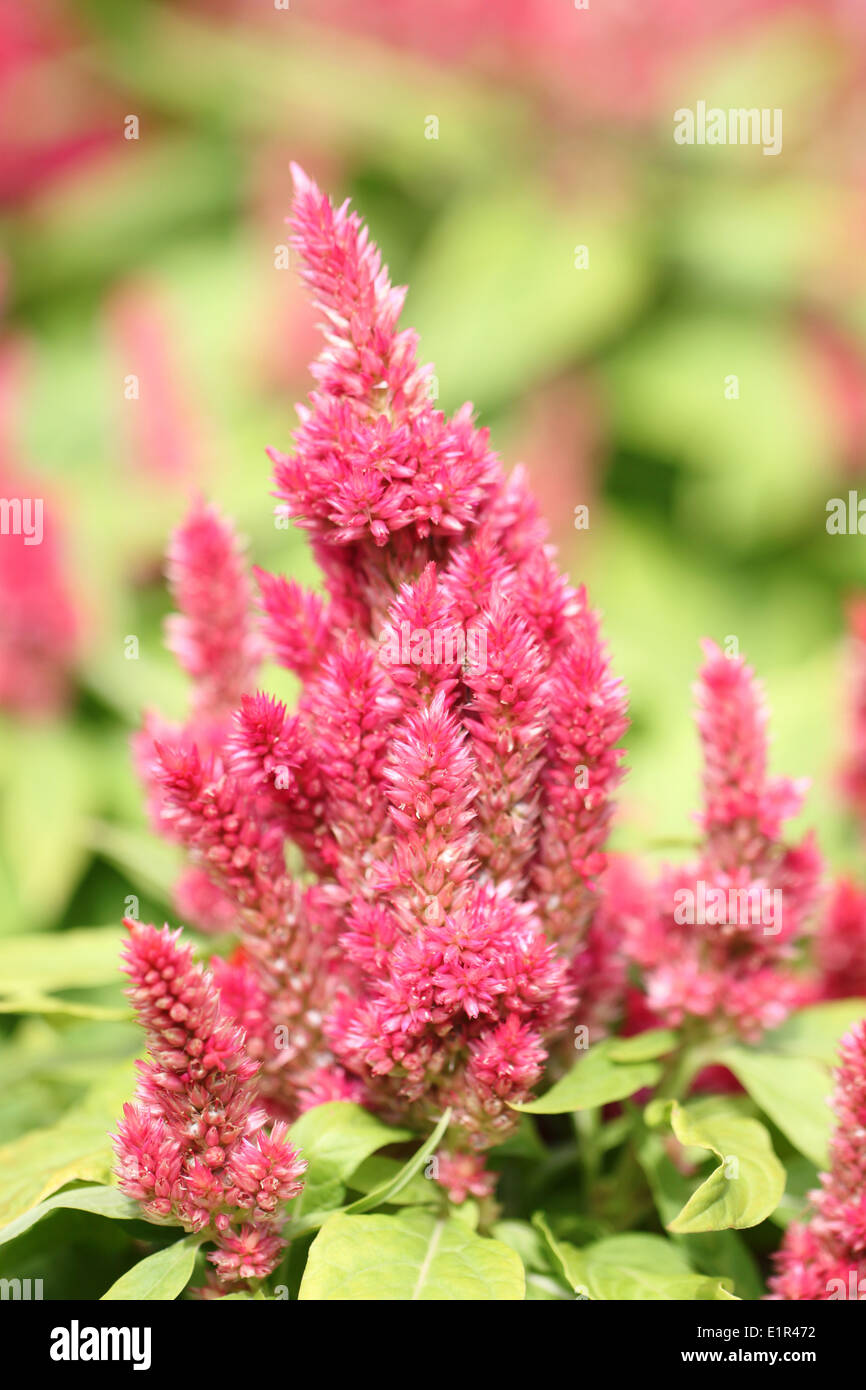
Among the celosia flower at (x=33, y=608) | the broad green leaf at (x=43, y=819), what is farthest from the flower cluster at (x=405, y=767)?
the celosia flower at (x=33, y=608)

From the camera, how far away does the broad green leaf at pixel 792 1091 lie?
3.29 feet

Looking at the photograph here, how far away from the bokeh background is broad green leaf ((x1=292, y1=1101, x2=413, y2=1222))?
1.03 meters

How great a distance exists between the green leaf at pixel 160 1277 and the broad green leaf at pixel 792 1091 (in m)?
0.44

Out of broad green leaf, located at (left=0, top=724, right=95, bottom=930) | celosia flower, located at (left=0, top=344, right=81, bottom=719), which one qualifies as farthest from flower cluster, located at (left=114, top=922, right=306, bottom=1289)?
celosia flower, located at (left=0, top=344, right=81, bottom=719)

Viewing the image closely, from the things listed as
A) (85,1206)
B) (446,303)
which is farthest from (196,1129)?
(446,303)

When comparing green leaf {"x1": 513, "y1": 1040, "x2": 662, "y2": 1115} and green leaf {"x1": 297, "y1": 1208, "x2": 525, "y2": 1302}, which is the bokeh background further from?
green leaf {"x1": 297, "y1": 1208, "x2": 525, "y2": 1302}

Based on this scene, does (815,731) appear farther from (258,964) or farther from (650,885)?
(258,964)

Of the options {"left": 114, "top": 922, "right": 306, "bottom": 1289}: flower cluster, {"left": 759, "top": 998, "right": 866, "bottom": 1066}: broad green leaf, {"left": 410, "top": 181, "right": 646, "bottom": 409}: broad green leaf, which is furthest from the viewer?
{"left": 410, "top": 181, "right": 646, "bottom": 409}: broad green leaf

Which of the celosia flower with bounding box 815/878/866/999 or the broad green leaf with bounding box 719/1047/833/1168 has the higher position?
the celosia flower with bounding box 815/878/866/999

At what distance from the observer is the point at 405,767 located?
34.8 inches

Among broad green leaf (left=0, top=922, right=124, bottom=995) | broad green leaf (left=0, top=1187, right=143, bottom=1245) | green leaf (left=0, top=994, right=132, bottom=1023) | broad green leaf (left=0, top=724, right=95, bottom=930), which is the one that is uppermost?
broad green leaf (left=0, top=724, right=95, bottom=930)

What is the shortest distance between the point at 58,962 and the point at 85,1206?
Answer: 36cm

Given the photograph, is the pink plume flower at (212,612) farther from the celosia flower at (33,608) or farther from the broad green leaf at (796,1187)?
the celosia flower at (33,608)

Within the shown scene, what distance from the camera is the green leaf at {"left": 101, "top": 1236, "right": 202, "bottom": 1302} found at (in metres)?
0.85
